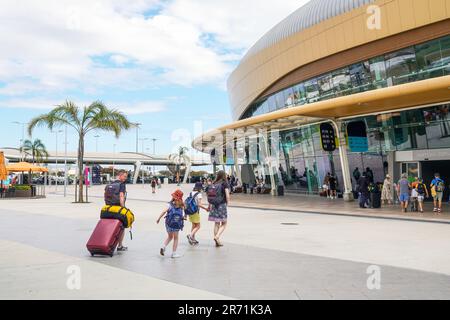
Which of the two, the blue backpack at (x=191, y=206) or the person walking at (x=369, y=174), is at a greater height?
the person walking at (x=369, y=174)

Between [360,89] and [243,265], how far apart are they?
21053 millimetres

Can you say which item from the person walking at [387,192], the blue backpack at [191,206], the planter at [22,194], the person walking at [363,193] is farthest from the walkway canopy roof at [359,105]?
the planter at [22,194]

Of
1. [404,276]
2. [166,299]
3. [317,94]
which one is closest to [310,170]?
[317,94]

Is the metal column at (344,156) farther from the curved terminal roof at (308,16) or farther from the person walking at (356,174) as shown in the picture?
the curved terminal roof at (308,16)

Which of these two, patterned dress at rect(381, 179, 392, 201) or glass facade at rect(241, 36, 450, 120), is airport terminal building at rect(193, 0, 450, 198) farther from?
patterned dress at rect(381, 179, 392, 201)

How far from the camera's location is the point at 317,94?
29.4 m

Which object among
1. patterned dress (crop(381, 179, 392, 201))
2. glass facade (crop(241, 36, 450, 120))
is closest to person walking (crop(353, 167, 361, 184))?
glass facade (crop(241, 36, 450, 120))

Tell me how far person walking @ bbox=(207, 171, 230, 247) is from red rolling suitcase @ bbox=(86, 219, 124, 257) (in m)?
2.16

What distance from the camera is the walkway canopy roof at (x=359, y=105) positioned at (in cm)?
1662

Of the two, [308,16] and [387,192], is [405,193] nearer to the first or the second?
[387,192]

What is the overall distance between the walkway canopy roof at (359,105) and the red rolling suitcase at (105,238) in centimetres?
1295

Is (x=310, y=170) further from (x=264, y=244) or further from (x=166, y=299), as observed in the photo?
(x=166, y=299)

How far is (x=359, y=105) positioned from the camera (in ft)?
65.1
